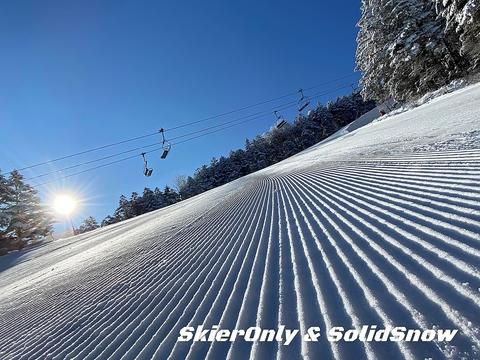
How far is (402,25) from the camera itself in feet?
78.9

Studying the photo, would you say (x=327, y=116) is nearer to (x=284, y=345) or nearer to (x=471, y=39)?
(x=471, y=39)

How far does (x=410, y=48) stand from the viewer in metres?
21.8

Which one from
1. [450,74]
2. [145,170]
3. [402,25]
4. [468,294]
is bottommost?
[468,294]

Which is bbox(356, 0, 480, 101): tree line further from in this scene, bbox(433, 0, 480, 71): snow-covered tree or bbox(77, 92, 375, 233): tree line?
bbox(77, 92, 375, 233): tree line

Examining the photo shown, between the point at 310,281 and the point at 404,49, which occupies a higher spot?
the point at 404,49

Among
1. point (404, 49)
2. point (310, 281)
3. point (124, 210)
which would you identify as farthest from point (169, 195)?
point (310, 281)

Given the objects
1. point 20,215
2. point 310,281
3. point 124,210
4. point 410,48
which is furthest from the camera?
point 124,210

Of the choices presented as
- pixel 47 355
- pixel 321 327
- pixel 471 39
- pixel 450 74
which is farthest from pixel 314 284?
pixel 450 74

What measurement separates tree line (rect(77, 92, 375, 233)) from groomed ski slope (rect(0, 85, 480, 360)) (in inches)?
2100

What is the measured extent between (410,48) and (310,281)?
2342 centimetres

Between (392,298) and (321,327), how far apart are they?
477mm

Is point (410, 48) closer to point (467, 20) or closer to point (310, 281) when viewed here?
point (467, 20)

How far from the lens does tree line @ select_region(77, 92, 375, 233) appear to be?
59344 mm

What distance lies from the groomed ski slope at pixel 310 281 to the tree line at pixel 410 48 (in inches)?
697
